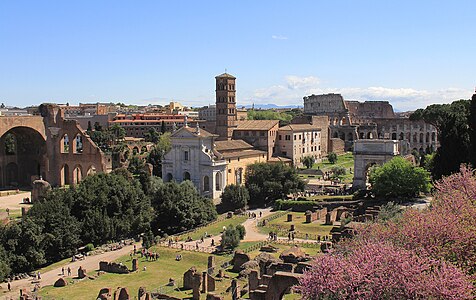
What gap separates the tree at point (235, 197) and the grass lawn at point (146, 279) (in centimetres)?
1538

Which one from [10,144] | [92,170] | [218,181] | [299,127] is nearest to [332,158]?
[299,127]

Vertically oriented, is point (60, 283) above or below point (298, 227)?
below

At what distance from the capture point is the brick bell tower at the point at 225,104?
69062mm

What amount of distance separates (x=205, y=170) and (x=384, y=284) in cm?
4351

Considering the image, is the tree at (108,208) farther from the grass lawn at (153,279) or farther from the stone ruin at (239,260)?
the stone ruin at (239,260)

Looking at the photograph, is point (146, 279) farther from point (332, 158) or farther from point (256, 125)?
point (332, 158)

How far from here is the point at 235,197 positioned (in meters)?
51.3

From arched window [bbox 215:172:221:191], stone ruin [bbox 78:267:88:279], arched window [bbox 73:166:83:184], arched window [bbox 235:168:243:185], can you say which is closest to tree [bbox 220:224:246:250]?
stone ruin [bbox 78:267:88:279]

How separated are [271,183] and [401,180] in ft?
41.0

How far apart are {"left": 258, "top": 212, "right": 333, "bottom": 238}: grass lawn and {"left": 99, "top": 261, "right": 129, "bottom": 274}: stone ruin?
1290 centimetres

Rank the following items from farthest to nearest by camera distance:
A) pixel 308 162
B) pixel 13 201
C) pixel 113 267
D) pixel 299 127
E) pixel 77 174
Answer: pixel 299 127 < pixel 77 174 < pixel 308 162 < pixel 13 201 < pixel 113 267

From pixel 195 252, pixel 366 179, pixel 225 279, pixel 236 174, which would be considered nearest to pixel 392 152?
pixel 366 179

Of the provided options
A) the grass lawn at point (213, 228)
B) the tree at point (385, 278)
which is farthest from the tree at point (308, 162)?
the tree at point (385, 278)

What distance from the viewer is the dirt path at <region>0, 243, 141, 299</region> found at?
30.7 meters
